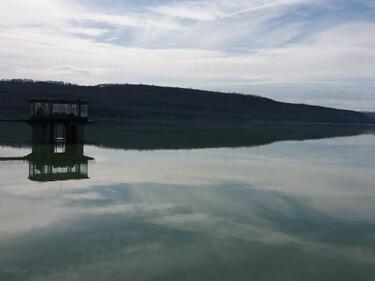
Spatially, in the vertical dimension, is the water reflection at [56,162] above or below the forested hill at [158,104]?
below

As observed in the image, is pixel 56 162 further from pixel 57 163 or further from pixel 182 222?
pixel 182 222

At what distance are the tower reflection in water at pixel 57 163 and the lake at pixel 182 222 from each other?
0.27ft

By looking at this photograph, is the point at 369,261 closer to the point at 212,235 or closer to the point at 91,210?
the point at 212,235

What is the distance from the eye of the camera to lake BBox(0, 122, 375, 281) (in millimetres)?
10430

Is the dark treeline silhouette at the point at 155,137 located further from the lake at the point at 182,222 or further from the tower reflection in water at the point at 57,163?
the lake at the point at 182,222

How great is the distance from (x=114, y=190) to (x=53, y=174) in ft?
15.8

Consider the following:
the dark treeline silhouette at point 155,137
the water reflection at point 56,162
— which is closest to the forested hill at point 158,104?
the dark treeline silhouette at point 155,137

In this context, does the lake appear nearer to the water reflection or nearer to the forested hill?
the water reflection

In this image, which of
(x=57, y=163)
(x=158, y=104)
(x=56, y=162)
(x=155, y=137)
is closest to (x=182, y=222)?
(x=57, y=163)

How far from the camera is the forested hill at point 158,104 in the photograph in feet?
338

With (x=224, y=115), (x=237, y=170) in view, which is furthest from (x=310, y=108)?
(x=237, y=170)

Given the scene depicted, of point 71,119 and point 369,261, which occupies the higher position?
point 71,119

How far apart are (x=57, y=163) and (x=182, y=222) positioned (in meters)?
13.4

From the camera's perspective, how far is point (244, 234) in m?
13.1
